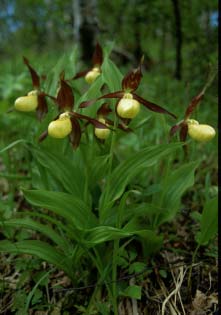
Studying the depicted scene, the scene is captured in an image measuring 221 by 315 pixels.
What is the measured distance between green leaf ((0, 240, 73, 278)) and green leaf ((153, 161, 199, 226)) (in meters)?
0.41

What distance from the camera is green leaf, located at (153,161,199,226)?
134 cm

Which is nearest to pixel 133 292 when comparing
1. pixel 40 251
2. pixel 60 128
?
pixel 40 251

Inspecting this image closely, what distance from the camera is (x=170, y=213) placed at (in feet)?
4.43

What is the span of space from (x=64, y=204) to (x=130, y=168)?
28 cm

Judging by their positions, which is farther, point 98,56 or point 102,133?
point 98,56

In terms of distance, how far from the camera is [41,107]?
1464 millimetres

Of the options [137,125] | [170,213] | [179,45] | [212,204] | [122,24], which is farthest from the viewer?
[122,24]

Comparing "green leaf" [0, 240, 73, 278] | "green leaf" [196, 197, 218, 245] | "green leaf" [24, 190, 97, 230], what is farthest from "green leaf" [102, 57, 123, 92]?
"green leaf" [0, 240, 73, 278]

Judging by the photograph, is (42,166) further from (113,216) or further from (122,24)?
(122,24)

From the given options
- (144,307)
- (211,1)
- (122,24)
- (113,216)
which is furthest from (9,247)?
(122,24)

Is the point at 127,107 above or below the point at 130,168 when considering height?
above

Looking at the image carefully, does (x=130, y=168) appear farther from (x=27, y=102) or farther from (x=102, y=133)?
(x=27, y=102)

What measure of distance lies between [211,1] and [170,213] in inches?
128

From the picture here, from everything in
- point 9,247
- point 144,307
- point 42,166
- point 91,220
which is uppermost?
point 42,166
